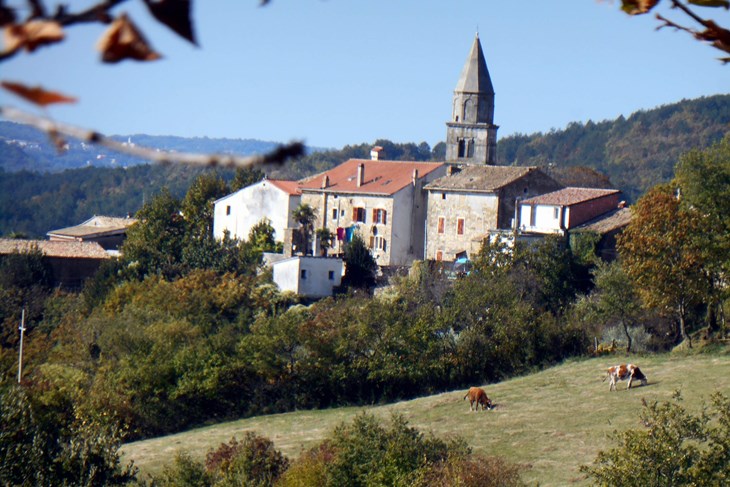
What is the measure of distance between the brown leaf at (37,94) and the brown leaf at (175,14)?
0.13 metres

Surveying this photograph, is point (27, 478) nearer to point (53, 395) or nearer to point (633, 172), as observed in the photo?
point (53, 395)

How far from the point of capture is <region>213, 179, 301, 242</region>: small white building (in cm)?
5031

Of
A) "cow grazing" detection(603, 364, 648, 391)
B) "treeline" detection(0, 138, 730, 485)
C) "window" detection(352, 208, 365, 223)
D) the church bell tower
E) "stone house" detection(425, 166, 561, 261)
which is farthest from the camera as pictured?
the church bell tower

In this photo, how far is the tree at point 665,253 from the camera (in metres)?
31.1

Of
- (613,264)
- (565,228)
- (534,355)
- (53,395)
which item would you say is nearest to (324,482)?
(53,395)

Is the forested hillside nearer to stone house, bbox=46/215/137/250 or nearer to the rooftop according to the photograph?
stone house, bbox=46/215/137/250

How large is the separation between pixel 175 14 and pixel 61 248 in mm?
54359

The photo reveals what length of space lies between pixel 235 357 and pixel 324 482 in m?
15.3

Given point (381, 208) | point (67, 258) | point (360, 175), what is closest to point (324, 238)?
point (381, 208)

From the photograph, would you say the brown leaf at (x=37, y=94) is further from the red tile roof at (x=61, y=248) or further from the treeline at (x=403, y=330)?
the red tile roof at (x=61, y=248)

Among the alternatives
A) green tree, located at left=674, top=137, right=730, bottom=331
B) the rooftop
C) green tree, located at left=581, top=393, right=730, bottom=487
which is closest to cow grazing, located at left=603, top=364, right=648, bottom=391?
green tree, located at left=674, top=137, right=730, bottom=331

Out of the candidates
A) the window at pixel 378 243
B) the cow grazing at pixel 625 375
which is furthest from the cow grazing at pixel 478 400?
the window at pixel 378 243

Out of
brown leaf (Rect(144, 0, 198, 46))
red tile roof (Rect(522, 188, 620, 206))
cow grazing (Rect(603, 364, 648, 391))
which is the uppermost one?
red tile roof (Rect(522, 188, 620, 206))

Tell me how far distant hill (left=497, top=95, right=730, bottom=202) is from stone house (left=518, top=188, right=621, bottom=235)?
187ft
